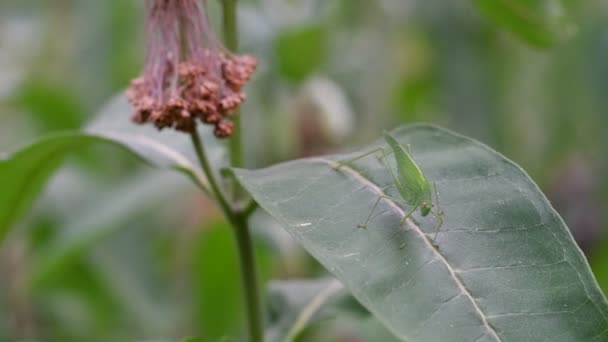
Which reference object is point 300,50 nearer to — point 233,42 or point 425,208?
point 233,42

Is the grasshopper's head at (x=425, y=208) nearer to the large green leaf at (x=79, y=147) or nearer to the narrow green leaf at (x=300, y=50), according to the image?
the large green leaf at (x=79, y=147)

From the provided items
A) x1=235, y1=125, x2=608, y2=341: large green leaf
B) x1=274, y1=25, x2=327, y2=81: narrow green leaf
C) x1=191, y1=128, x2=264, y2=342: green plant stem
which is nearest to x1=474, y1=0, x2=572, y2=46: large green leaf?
x1=235, y1=125, x2=608, y2=341: large green leaf

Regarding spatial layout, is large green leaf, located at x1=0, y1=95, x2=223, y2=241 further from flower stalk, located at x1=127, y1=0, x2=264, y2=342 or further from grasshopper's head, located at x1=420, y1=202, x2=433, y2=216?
grasshopper's head, located at x1=420, y1=202, x2=433, y2=216

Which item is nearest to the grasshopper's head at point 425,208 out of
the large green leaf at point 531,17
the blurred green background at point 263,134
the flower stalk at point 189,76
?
the flower stalk at point 189,76

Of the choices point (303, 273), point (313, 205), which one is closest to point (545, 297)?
point (313, 205)

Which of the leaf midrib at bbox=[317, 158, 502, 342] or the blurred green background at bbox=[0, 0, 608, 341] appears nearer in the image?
the leaf midrib at bbox=[317, 158, 502, 342]

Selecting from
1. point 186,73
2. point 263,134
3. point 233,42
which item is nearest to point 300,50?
point 263,134
